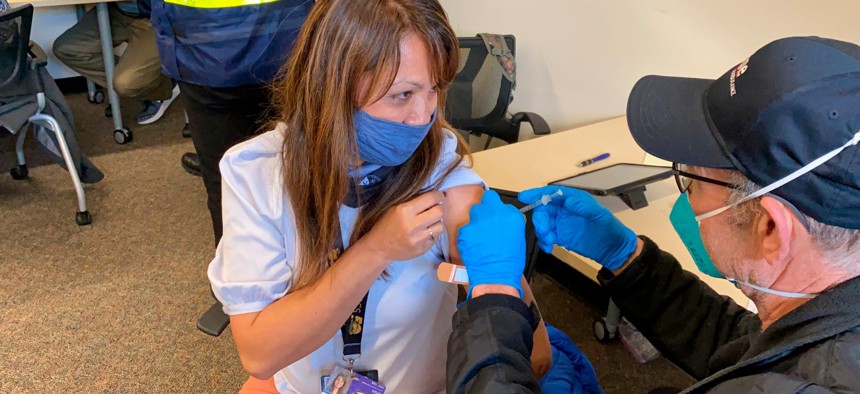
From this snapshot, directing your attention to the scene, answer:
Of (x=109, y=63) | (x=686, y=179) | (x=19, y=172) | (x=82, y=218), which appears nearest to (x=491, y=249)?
(x=686, y=179)

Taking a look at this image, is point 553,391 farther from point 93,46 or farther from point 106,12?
point 93,46

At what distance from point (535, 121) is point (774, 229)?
1.91 meters

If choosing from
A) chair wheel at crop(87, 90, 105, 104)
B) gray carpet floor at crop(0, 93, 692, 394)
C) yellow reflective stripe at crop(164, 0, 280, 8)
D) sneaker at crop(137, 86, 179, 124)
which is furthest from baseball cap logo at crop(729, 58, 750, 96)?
chair wheel at crop(87, 90, 105, 104)

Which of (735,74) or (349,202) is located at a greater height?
(735,74)

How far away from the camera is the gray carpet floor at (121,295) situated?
222cm

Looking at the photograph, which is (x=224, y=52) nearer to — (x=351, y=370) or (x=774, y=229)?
(x=351, y=370)

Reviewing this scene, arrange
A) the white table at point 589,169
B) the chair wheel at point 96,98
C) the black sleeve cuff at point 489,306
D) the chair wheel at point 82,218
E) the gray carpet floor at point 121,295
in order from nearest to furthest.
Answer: the black sleeve cuff at point 489,306
the white table at point 589,169
the gray carpet floor at point 121,295
the chair wheel at point 82,218
the chair wheel at point 96,98

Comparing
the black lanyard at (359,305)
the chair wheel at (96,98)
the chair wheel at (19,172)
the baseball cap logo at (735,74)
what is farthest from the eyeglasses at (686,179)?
the chair wheel at (96,98)

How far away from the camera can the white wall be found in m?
2.09

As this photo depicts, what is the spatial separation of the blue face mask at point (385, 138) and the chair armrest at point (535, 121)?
155 cm

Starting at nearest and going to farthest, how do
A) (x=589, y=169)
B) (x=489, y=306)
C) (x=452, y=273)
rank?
(x=489, y=306) < (x=452, y=273) < (x=589, y=169)

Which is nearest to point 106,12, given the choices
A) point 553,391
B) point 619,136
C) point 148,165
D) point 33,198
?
point 148,165

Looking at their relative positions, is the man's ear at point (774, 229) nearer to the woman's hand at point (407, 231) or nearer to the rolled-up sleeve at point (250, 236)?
the woman's hand at point (407, 231)

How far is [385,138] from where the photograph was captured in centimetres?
120
